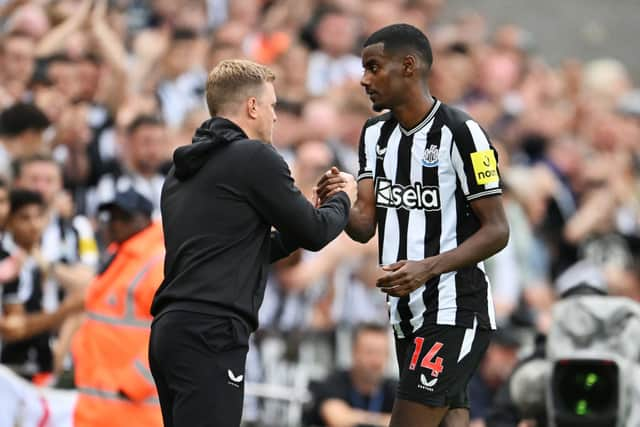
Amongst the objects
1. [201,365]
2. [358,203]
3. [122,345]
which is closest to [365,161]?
[358,203]

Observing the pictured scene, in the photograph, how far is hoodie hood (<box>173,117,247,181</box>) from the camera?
6242 mm

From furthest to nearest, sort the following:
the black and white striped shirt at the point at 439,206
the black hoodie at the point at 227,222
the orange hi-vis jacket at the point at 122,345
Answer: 1. the orange hi-vis jacket at the point at 122,345
2. the black and white striped shirt at the point at 439,206
3. the black hoodie at the point at 227,222

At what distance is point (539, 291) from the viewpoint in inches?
529

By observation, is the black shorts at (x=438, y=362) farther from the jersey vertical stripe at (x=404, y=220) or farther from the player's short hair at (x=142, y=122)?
the player's short hair at (x=142, y=122)

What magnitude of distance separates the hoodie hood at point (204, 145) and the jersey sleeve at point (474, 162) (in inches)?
39.7

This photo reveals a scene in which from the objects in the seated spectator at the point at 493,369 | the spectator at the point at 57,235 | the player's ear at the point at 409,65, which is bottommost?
the seated spectator at the point at 493,369

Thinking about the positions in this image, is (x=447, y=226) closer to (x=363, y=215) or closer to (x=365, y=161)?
(x=363, y=215)

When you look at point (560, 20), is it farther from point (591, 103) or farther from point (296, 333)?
point (296, 333)

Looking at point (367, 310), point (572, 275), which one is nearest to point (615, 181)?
point (572, 275)

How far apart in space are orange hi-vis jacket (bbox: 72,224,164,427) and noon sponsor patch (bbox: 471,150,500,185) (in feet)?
7.73

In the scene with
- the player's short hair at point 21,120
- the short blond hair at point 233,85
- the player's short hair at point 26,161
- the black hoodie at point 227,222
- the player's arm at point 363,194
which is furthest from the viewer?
the player's short hair at point 21,120

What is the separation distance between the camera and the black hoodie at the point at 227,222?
614cm

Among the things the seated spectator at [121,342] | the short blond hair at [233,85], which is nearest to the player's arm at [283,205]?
the short blond hair at [233,85]

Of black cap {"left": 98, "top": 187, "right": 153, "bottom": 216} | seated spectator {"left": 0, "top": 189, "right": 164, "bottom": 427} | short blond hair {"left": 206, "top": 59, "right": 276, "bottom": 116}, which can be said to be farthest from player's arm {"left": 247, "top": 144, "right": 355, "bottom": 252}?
black cap {"left": 98, "top": 187, "right": 153, "bottom": 216}
